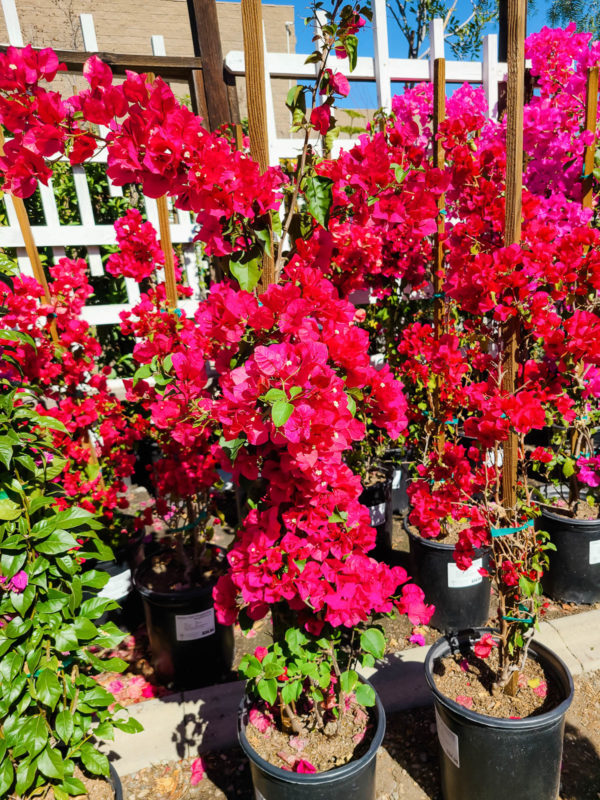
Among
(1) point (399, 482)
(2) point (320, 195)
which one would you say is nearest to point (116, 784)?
(2) point (320, 195)

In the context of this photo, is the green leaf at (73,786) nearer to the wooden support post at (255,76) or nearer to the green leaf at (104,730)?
the green leaf at (104,730)

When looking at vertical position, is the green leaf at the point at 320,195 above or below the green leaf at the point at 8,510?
above

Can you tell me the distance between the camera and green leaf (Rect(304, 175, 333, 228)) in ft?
4.13

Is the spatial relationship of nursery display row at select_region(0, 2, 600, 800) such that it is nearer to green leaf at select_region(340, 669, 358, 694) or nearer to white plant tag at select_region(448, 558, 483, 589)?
green leaf at select_region(340, 669, 358, 694)

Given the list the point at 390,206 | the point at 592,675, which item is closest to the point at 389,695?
the point at 592,675

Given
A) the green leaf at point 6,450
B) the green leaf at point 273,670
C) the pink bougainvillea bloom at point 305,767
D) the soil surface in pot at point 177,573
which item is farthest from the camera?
the soil surface in pot at point 177,573

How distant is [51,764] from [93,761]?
134mm

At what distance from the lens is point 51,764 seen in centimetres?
126

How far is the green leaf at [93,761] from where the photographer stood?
1.36 meters

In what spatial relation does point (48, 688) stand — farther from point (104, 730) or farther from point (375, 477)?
point (375, 477)

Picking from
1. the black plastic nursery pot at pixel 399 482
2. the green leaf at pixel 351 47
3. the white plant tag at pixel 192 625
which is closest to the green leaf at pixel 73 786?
the white plant tag at pixel 192 625

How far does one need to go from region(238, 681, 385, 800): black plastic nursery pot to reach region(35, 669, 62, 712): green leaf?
1.68 ft

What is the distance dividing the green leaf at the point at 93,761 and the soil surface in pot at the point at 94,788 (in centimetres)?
10

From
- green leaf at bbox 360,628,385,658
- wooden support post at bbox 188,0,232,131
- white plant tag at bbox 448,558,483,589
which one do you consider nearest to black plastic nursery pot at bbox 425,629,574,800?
green leaf at bbox 360,628,385,658
